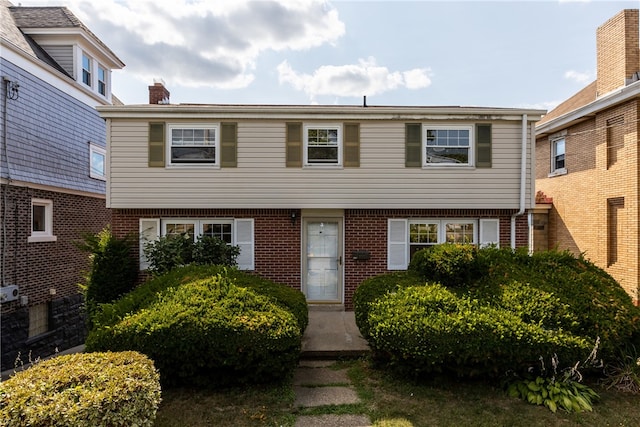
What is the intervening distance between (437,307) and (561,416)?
183 cm

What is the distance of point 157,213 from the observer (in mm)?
8578

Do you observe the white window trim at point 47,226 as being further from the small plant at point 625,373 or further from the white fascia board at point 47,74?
the small plant at point 625,373

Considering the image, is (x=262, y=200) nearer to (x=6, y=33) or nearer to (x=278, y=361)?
(x=278, y=361)

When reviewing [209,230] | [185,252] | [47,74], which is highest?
[47,74]

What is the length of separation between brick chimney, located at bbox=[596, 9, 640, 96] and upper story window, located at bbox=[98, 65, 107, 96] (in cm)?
1828

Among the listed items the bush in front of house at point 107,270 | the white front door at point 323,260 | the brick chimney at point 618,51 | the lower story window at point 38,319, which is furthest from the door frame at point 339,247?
the brick chimney at point 618,51

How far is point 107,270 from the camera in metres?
7.93

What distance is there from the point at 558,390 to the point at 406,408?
199 cm

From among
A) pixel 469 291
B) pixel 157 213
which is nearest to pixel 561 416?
pixel 469 291

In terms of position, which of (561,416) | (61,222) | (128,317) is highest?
(61,222)

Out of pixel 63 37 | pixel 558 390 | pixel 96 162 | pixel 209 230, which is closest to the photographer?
pixel 558 390

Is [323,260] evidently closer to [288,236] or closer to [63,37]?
[288,236]

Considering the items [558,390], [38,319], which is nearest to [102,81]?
[38,319]

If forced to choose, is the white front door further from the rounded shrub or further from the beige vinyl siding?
the rounded shrub
